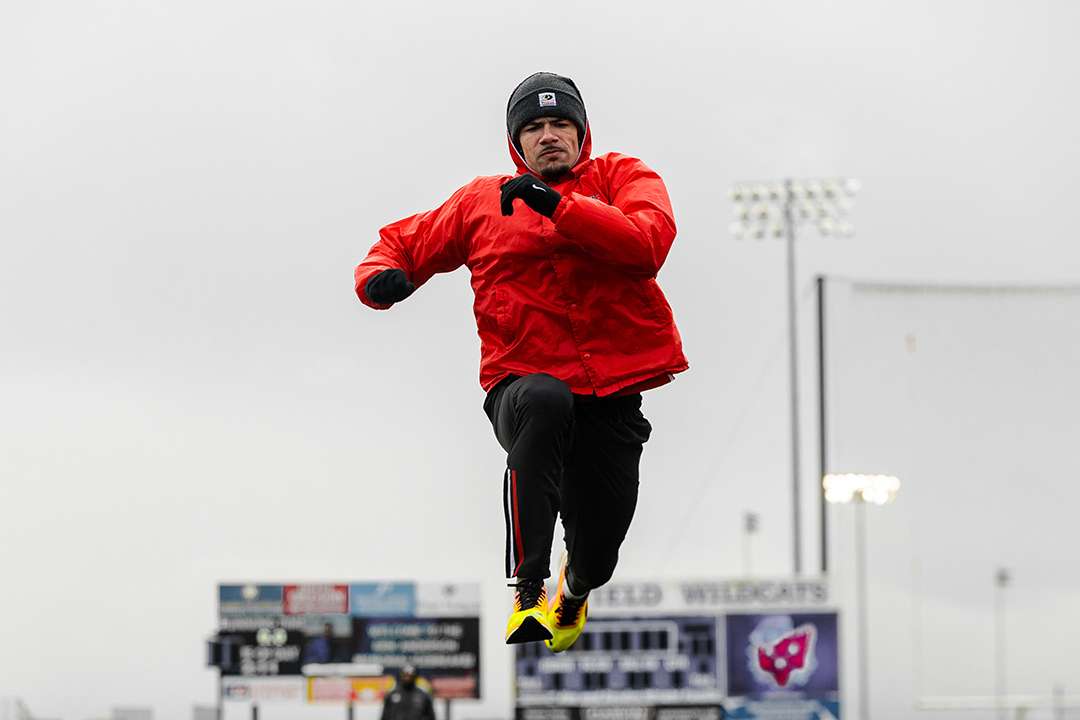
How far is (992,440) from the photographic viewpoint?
19.5 metres

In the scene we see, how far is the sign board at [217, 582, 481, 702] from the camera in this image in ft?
66.1

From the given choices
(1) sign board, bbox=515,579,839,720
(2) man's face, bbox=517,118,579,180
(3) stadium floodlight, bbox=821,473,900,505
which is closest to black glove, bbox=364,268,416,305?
(2) man's face, bbox=517,118,579,180

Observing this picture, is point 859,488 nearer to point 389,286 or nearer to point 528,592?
point 528,592

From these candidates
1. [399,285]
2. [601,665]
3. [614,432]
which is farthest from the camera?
[601,665]

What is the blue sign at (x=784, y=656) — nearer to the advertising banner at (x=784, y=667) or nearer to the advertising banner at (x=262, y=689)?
the advertising banner at (x=784, y=667)

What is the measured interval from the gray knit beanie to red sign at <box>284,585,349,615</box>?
17347 millimetres

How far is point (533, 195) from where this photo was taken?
3.58 m

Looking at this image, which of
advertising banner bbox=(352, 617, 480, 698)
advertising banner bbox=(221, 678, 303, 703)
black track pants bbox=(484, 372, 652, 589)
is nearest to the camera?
black track pants bbox=(484, 372, 652, 589)

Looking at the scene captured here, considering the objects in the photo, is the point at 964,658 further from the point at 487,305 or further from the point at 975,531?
the point at 487,305

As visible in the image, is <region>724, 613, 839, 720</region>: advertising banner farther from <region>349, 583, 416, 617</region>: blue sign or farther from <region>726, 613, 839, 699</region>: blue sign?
<region>349, 583, 416, 617</region>: blue sign

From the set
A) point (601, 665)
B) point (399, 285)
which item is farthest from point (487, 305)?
point (601, 665)

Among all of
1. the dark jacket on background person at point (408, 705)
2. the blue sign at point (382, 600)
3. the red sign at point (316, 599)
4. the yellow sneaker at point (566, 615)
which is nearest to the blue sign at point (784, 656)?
the blue sign at point (382, 600)

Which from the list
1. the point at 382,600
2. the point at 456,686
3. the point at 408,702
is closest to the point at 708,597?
the point at 456,686

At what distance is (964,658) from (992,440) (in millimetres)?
3119
